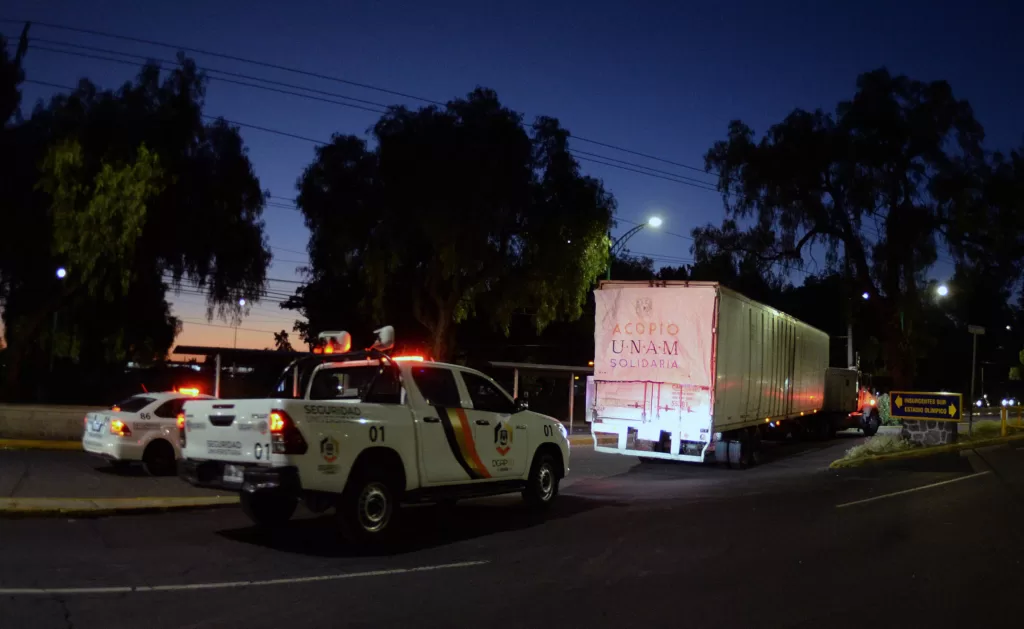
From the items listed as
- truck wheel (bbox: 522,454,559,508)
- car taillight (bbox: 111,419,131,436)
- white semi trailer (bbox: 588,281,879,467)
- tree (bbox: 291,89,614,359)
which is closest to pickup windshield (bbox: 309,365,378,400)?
truck wheel (bbox: 522,454,559,508)

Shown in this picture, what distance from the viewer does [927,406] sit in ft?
70.3

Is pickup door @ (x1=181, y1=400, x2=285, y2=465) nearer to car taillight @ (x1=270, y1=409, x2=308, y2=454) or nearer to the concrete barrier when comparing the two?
car taillight @ (x1=270, y1=409, x2=308, y2=454)

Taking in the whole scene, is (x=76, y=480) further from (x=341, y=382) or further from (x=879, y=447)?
(x=879, y=447)

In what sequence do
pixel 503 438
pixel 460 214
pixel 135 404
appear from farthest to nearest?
pixel 460 214, pixel 135 404, pixel 503 438

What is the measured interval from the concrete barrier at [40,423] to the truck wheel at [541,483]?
1156 centimetres

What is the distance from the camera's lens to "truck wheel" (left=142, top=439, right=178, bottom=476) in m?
14.4

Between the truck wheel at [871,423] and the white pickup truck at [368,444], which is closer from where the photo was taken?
the white pickup truck at [368,444]

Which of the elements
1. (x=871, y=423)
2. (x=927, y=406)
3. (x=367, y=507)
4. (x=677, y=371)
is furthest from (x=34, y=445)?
(x=871, y=423)

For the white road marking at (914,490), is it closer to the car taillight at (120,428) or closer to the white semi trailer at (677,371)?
the white semi trailer at (677,371)

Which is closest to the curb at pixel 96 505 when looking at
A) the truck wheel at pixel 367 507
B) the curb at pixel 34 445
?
the truck wheel at pixel 367 507

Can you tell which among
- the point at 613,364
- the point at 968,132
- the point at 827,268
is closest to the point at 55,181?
the point at 613,364

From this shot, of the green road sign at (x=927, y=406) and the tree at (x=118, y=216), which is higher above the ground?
the tree at (x=118, y=216)

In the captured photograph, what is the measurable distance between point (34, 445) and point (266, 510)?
9929 millimetres

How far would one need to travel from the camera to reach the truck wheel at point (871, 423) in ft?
100
